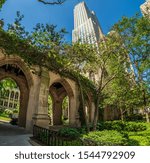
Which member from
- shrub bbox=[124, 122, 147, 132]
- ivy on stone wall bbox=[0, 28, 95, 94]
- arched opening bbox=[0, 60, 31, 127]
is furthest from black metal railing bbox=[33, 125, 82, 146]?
shrub bbox=[124, 122, 147, 132]

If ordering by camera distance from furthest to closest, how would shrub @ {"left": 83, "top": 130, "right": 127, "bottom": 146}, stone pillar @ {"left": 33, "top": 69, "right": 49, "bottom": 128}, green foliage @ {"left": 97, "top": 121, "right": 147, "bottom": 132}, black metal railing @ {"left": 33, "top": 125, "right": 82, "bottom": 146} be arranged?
green foliage @ {"left": 97, "top": 121, "right": 147, "bottom": 132}
stone pillar @ {"left": 33, "top": 69, "right": 49, "bottom": 128}
black metal railing @ {"left": 33, "top": 125, "right": 82, "bottom": 146}
shrub @ {"left": 83, "top": 130, "right": 127, "bottom": 146}

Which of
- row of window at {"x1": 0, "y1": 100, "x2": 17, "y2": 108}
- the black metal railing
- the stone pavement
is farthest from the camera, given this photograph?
row of window at {"x1": 0, "y1": 100, "x2": 17, "y2": 108}

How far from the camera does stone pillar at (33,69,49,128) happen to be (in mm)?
12117

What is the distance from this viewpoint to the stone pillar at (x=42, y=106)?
12117mm

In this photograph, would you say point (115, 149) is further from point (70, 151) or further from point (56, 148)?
point (56, 148)

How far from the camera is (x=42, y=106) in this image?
1282cm

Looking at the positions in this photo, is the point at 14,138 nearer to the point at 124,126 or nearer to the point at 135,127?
the point at 124,126

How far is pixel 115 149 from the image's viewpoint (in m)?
3.79

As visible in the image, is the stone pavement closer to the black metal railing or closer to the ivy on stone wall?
the black metal railing

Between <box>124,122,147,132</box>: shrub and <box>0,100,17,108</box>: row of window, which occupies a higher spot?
<box>0,100,17,108</box>: row of window

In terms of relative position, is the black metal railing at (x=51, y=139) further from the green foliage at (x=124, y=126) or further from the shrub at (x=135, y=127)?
the shrub at (x=135, y=127)

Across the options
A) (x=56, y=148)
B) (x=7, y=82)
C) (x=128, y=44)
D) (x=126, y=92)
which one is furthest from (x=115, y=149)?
(x=7, y=82)

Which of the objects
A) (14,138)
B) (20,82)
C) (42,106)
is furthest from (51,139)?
(20,82)

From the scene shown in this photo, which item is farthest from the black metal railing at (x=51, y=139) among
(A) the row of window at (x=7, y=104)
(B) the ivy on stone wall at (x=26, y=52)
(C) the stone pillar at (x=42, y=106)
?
(A) the row of window at (x=7, y=104)
